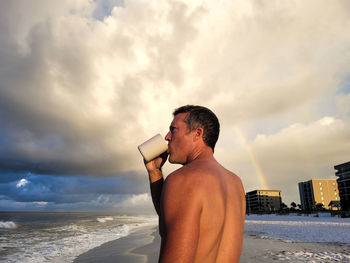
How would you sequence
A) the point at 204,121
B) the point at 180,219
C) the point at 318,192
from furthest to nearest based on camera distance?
the point at 318,192 < the point at 204,121 < the point at 180,219

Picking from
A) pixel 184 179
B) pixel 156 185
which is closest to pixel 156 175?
pixel 156 185

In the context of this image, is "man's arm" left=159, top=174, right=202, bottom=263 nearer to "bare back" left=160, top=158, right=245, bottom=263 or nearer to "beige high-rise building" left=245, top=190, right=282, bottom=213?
"bare back" left=160, top=158, right=245, bottom=263

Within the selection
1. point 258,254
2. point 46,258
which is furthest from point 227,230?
point 46,258

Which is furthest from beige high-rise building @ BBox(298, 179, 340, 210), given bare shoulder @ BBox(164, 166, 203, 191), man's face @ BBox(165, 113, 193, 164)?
bare shoulder @ BBox(164, 166, 203, 191)

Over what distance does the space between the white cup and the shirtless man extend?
0.20m

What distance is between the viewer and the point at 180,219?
3.79ft

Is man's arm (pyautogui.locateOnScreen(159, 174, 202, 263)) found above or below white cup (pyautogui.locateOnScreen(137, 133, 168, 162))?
below

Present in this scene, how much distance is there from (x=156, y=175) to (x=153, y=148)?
230 millimetres

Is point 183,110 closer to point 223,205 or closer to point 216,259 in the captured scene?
point 223,205

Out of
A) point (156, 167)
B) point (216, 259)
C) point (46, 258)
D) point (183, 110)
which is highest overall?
point (183, 110)

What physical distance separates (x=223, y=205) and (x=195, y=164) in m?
0.28

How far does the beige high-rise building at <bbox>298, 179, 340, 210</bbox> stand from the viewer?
107 m

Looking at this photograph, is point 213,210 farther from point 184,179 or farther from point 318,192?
point 318,192

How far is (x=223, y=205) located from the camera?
1367mm
